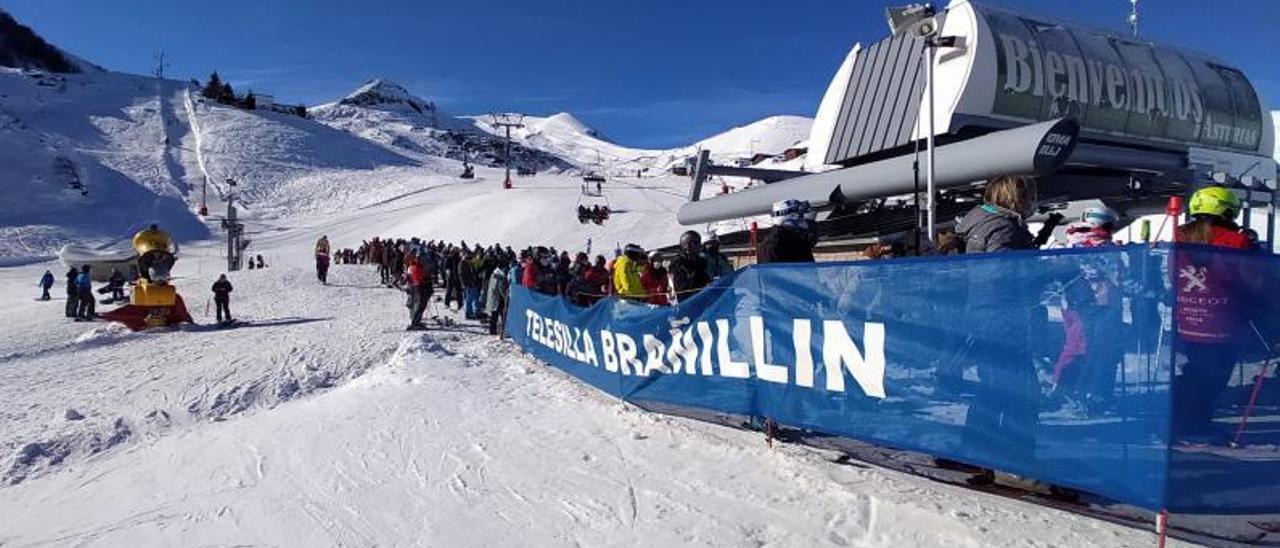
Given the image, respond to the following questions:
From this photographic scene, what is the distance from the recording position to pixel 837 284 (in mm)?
4793

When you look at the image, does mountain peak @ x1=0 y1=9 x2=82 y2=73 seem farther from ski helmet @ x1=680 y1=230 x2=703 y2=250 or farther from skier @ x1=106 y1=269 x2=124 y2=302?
ski helmet @ x1=680 y1=230 x2=703 y2=250

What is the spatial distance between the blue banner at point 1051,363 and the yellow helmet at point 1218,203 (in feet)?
3.71

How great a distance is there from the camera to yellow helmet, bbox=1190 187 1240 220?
4.33m

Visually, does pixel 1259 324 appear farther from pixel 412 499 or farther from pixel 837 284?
pixel 412 499

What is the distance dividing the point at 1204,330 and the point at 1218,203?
60.6 inches

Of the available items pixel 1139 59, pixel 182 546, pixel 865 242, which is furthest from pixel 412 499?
pixel 1139 59

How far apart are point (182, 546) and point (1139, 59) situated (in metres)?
13.4

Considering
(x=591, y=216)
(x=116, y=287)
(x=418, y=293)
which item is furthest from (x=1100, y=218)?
(x=591, y=216)

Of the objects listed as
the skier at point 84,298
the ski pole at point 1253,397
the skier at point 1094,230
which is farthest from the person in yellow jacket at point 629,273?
the skier at point 84,298

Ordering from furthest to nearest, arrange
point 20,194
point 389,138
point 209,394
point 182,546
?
point 389,138 → point 20,194 → point 209,394 → point 182,546

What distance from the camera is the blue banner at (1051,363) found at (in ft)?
10.6

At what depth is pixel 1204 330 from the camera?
3219mm

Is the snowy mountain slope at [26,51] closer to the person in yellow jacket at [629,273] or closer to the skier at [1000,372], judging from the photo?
the person in yellow jacket at [629,273]

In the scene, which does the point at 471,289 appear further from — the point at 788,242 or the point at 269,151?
the point at 269,151
